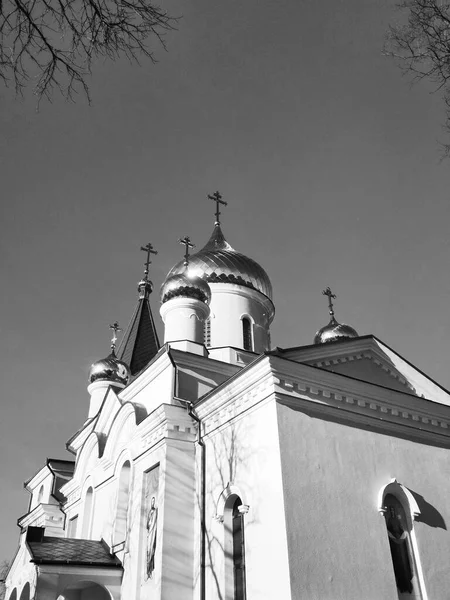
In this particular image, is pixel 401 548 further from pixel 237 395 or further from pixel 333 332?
pixel 333 332

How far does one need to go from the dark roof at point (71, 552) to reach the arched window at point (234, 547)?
8.45 ft

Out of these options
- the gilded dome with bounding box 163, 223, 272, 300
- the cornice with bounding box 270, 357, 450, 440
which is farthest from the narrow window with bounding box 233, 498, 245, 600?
the gilded dome with bounding box 163, 223, 272, 300

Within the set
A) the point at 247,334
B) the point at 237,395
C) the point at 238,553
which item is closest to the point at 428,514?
the point at 238,553

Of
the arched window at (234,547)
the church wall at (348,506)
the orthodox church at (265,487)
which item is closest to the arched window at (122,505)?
the orthodox church at (265,487)

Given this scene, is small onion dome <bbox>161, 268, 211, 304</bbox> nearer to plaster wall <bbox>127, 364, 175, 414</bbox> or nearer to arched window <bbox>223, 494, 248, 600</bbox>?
plaster wall <bbox>127, 364, 175, 414</bbox>

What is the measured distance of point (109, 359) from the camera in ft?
54.5

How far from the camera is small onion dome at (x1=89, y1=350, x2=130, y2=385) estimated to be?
1623cm

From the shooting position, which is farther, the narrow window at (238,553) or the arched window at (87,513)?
the arched window at (87,513)

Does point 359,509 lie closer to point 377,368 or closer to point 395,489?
point 395,489

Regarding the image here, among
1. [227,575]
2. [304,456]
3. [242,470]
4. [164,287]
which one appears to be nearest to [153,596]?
[227,575]

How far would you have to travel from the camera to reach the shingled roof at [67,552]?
8.98m

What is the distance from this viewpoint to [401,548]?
7863 mm

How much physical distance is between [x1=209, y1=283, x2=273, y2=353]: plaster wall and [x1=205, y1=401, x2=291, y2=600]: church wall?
198 inches

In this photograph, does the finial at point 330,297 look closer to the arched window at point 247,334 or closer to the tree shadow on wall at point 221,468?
the arched window at point 247,334
